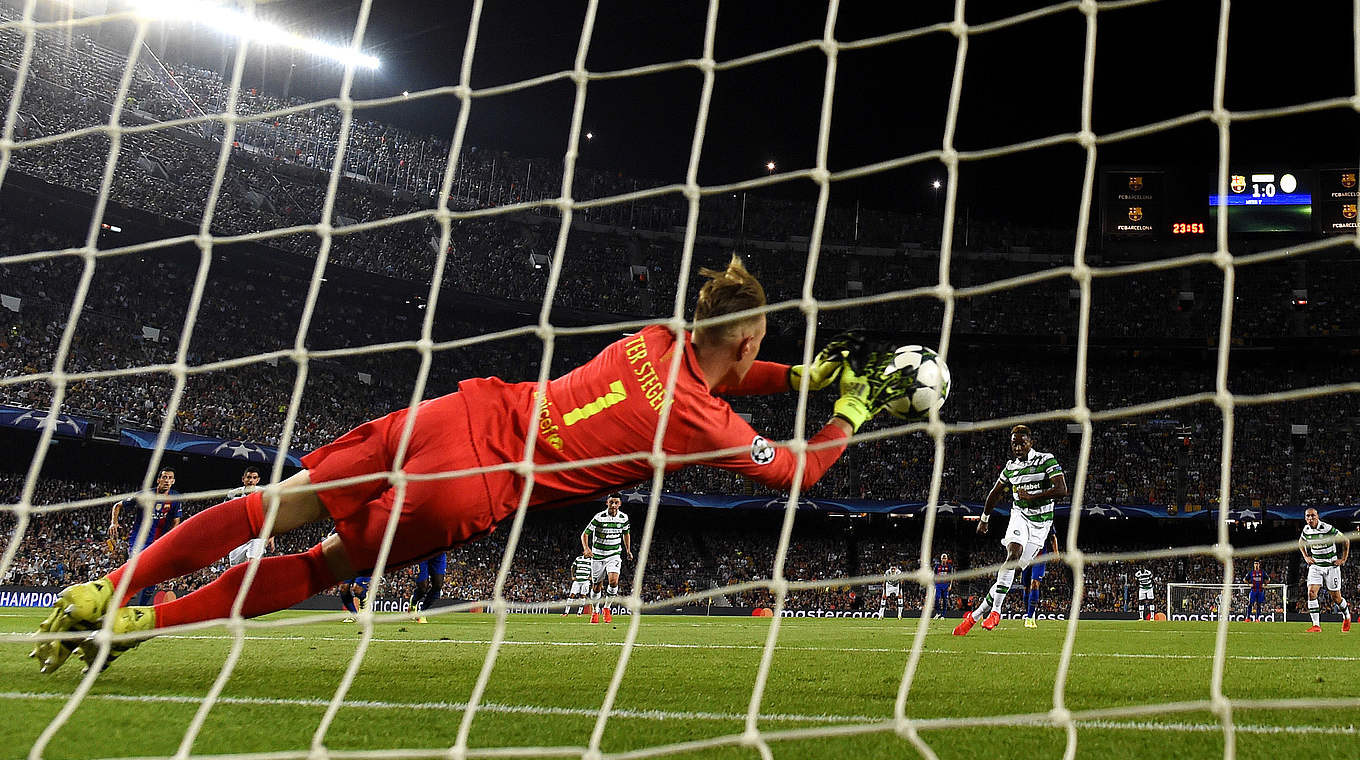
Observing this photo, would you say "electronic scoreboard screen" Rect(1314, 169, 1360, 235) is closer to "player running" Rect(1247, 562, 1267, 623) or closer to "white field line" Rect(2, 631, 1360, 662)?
"player running" Rect(1247, 562, 1267, 623)

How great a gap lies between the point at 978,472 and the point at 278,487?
2501 cm

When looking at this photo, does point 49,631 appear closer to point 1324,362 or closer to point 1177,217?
point 1177,217

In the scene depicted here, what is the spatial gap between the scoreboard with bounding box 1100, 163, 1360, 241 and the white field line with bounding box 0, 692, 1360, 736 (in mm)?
17796

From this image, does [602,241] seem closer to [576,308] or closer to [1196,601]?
[576,308]

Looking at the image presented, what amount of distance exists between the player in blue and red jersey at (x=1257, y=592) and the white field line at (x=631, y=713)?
18.0 meters

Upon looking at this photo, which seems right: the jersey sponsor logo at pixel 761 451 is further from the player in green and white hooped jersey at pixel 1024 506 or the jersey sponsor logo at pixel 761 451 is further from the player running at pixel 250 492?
the player in green and white hooped jersey at pixel 1024 506

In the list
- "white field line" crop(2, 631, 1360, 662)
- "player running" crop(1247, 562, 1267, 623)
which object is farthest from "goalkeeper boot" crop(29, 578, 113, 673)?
"player running" crop(1247, 562, 1267, 623)

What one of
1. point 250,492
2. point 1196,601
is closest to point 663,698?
point 250,492

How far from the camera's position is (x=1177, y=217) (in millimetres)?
19172

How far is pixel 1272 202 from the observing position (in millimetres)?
18453

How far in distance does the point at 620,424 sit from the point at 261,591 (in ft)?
4.76

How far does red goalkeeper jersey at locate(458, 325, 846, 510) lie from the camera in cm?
307

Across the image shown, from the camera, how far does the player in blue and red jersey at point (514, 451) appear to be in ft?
9.97

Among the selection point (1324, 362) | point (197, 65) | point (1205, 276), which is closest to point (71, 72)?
point (197, 65)
